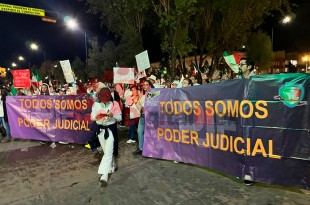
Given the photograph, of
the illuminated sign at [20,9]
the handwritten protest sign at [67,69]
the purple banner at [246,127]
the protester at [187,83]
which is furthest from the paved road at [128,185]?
the illuminated sign at [20,9]

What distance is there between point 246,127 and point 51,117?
6.32 metres

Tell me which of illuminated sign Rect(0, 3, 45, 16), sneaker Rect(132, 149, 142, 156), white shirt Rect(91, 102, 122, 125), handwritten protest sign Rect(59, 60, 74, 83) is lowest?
sneaker Rect(132, 149, 142, 156)

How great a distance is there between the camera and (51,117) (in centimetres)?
922

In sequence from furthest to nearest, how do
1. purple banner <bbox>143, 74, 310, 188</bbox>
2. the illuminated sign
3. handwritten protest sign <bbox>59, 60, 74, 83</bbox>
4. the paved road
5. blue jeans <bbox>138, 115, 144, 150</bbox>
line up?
the illuminated sign, handwritten protest sign <bbox>59, 60, 74, 83</bbox>, blue jeans <bbox>138, 115, 144, 150</bbox>, the paved road, purple banner <bbox>143, 74, 310, 188</bbox>

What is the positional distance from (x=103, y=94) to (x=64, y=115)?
3650 mm

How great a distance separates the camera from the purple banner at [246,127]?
4438 mm

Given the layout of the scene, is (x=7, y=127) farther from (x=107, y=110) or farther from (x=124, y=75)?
(x=107, y=110)

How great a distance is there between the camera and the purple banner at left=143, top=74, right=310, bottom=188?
14.6 feet

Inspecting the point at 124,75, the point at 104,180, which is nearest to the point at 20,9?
the point at 124,75

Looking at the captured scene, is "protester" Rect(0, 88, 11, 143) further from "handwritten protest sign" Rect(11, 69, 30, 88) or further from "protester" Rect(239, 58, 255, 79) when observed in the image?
"protester" Rect(239, 58, 255, 79)

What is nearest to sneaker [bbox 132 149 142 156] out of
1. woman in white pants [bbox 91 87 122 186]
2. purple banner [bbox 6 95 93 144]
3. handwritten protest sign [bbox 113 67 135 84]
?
purple banner [bbox 6 95 93 144]

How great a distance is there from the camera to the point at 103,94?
5781 millimetres

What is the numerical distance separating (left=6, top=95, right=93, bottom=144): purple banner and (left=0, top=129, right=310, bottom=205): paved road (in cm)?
139

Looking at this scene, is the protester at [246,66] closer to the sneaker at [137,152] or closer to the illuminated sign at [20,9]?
the sneaker at [137,152]
